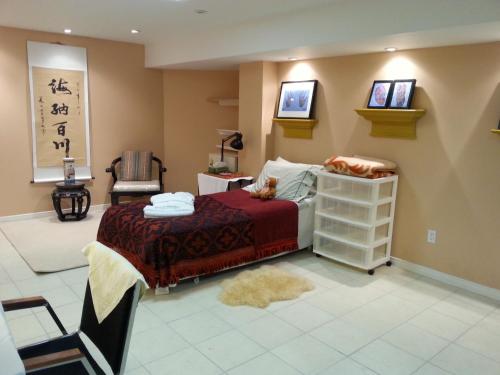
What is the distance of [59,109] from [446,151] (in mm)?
4569

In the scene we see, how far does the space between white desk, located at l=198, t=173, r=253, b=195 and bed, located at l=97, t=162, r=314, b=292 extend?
62 cm

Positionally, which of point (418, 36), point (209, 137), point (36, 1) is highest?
point (36, 1)

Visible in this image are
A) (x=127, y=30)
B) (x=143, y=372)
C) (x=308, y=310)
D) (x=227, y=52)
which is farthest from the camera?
(x=127, y=30)

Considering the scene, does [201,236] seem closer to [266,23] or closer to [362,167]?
[362,167]

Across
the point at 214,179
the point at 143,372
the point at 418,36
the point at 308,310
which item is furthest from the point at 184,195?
the point at 418,36

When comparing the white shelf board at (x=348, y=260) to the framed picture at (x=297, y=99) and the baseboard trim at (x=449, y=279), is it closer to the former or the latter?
the baseboard trim at (x=449, y=279)

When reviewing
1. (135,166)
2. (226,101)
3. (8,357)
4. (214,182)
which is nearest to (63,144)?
(135,166)

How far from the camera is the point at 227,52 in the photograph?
4.49m

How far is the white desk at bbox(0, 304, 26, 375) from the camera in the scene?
3.75 feet

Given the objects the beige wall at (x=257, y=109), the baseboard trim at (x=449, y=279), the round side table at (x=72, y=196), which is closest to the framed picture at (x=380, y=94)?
the beige wall at (x=257, y=109)

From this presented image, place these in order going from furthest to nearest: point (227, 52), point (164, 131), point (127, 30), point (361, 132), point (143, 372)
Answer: point (164, 131) < point (127, 30) < point (227, 52) < point (361, 132) < point (143, 372)

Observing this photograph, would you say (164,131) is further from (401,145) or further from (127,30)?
(401,145)

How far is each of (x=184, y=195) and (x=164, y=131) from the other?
2762 mm

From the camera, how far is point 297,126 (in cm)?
462
